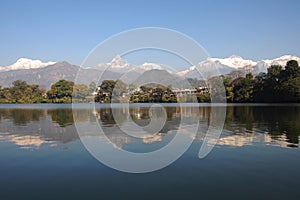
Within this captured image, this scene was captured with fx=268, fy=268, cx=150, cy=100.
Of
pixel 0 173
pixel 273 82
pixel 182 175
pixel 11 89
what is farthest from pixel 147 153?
pixel 11 89

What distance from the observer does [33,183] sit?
6.90 m

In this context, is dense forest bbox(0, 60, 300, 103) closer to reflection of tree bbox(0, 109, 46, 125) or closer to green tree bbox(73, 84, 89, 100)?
green tree bbox(73, 84, 89, 100)

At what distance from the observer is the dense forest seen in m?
67.2

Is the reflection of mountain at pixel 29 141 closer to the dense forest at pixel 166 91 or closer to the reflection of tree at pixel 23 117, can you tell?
the reflection of tree at pixel 23 117

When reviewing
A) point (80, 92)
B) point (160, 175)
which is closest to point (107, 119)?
point (160, 175)

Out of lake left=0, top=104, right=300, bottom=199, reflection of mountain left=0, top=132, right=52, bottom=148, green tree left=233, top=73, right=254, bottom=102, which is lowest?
lake left=0, top=104, right=300, bottom=199

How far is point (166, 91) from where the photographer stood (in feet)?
285

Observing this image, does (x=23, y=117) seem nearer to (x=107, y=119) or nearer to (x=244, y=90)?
(x=107, y=119)

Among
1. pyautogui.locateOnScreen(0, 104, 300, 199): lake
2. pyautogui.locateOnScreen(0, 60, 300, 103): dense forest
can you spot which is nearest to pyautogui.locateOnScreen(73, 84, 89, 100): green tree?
pyautogui.locateOnScreen(0, 60, 300, 103): dense forest

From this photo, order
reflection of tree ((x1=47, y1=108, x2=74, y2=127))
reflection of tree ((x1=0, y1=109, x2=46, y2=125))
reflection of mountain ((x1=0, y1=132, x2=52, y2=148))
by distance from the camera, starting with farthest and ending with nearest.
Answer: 1. reflection of tree ((x1=0, y1=109, x2=46, y2=125))
2. reflection of tree ((x1=47, y1=108, x2=74, y2=127))
3. reflection of mountain ((x1=0, y1=132, x2=52, y2=148))

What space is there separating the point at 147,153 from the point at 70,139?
539 cm

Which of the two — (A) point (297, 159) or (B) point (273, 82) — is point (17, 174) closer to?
(A) point (297, 159)

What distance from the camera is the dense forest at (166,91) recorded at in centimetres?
6719

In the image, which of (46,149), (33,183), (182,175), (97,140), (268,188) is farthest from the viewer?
(97,140)
